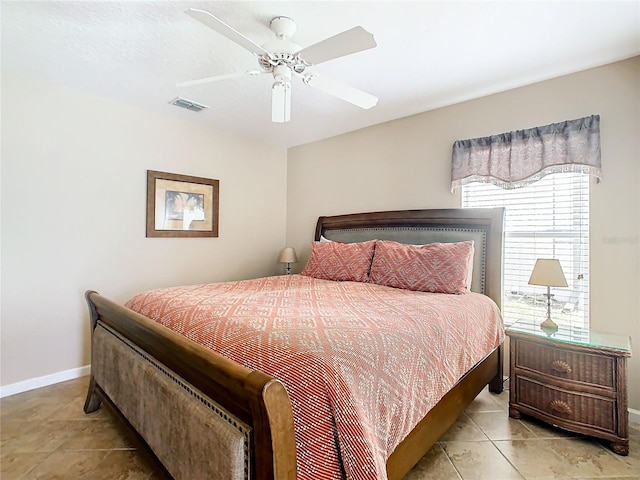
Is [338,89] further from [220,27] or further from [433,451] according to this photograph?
[433,451]

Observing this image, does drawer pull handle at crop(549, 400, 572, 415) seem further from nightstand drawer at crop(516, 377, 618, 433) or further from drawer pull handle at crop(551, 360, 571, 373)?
drawer pull handle at crop(551, 360, 571, 373)

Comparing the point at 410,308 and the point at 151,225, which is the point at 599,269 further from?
the point at 151,225

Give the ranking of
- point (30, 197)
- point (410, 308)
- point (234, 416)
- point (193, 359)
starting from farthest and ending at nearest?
1. point (30, 197)
2. point (410, 308)
3. point (193, 359)
4. point (234, 416)

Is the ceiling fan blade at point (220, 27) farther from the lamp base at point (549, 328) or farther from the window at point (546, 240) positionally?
the lamp base at point (549, 328)

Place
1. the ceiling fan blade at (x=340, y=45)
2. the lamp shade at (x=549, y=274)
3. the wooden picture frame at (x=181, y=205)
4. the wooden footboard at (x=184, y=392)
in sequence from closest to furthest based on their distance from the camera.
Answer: the wooden footboard at (x=184, y=392), the ceiling fan blade at (x=340, y=45), the lamp shade at (x=549, y=274), the wooden picture frame at (x=181, y=205)

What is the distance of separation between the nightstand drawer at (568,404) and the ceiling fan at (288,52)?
7.30ft

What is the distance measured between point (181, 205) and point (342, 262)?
1.85m

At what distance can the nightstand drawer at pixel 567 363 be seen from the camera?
6.46ft

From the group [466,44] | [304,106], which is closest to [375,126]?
[304,106]

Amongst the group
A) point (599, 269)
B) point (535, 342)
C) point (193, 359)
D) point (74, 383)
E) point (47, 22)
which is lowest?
point (74, 383)

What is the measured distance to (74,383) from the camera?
2861 millimetres

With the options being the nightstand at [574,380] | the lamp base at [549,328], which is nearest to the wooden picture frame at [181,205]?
the nightstand at [574,380]

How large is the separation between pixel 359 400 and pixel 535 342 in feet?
5.53

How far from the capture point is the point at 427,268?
2.71 metres
